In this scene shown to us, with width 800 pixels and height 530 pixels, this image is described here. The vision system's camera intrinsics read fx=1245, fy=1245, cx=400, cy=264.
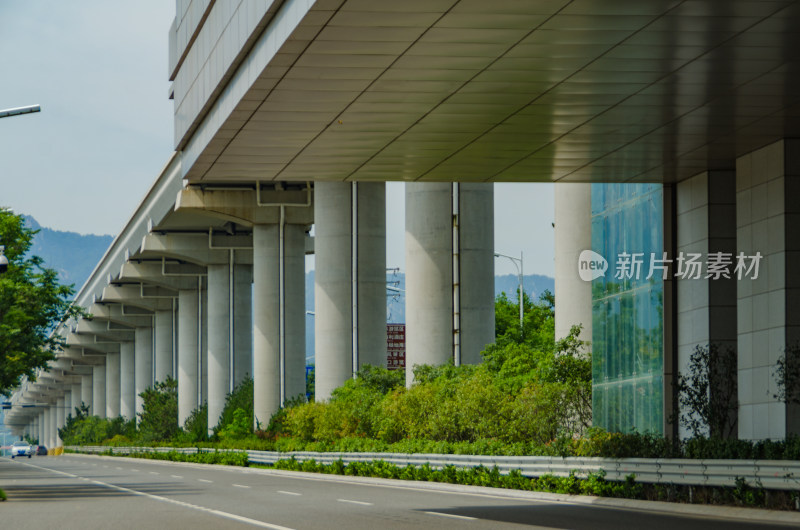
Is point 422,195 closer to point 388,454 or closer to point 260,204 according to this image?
point 388,454

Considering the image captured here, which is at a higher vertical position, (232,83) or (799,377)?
(232,83)

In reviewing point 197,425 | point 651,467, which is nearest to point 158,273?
point 197,425

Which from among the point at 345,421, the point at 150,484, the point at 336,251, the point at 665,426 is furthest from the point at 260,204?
the point at 665,426

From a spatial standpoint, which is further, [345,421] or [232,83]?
[345,421]

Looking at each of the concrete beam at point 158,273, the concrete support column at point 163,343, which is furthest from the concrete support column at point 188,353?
the concrete support column at point 163,343

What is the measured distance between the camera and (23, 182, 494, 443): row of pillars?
122 feet

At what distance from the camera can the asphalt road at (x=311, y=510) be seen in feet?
55.9

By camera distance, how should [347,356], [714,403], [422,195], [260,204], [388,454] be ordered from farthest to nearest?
1. [260,204]
2. [347,356]
3. [422,195]
4. [388,454]
5. [714,403]

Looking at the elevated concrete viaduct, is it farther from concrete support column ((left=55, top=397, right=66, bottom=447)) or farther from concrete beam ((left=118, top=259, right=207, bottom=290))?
concrete support column ((left=55, top=397, right=66, bottom=447))

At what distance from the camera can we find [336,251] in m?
47.1

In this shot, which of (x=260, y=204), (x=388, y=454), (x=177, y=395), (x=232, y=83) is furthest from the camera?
(x=177, y=395)

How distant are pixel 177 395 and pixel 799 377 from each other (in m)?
75.6

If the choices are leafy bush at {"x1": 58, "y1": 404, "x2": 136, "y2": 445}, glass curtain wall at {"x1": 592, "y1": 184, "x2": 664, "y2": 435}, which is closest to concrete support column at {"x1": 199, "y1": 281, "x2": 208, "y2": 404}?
leafy bush at {"x1": 58, "y1": 404, "x2": 136, "y2": 445}

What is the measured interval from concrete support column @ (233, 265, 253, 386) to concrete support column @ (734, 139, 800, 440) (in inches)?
2015
